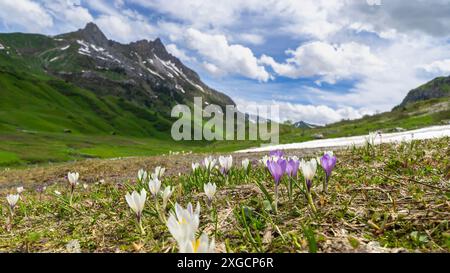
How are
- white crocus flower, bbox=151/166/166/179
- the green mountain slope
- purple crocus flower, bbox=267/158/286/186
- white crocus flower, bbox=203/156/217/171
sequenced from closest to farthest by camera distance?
purple crocus flower, bbox=267/158/286/186 → white crocus flower, bbox=151/166/166/179 → white crocus flower, bbox=203/156/217/171 → the green mountain slope

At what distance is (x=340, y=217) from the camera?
3.31 meters

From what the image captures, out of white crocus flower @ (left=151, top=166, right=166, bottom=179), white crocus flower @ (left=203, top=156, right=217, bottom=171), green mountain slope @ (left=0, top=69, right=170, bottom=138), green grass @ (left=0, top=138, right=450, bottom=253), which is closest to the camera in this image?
green grass @ (left=0, top=138, right=450, bottom=253)

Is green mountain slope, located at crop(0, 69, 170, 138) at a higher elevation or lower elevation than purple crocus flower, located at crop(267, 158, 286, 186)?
higher

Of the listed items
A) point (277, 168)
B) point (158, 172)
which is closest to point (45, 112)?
point (158, 172)

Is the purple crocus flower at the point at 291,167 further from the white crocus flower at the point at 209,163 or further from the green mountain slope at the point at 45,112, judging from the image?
the green mountain slope at the point at 45,112

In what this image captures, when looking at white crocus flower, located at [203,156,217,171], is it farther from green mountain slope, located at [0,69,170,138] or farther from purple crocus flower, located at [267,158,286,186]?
green mountain slope, located at [0,69,170,138]

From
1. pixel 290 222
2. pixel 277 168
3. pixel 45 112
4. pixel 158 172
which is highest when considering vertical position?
pixel 45 112

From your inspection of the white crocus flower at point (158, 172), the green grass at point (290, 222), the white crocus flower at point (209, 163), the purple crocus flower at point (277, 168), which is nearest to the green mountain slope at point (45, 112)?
the white crocus flower at point (209, 163)

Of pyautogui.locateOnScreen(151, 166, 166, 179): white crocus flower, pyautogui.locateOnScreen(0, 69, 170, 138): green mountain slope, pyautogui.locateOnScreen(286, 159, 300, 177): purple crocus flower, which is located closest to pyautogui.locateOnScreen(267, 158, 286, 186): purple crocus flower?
pyautogui.locateOnScreen(286, 159, 300, 177): purple crocus flower

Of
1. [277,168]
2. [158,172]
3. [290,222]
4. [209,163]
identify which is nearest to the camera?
[290,222]

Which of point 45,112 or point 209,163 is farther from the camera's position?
point 45,112

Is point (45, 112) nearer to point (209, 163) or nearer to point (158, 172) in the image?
point (209, 163)

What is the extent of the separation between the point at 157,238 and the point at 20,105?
165m

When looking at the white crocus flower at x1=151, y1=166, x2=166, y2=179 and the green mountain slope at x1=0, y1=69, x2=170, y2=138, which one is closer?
the white crocus flower at x1=151, y1=166, x2=166, y2=179
